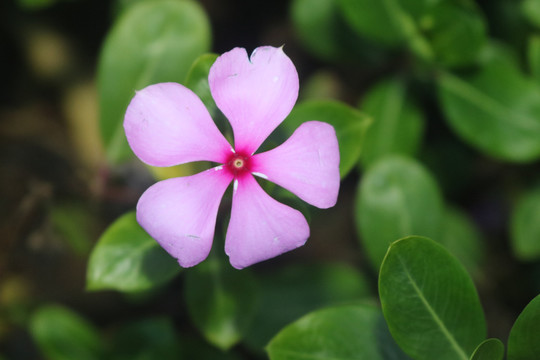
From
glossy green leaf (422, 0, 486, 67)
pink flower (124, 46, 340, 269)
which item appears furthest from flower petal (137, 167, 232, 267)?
glossy green leaf (422, 0, 486, 67)

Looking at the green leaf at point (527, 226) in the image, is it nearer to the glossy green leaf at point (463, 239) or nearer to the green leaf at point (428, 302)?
the glossy green leaf at point (463, 239)

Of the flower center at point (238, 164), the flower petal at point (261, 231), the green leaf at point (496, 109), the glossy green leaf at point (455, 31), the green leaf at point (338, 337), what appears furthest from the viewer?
the green leaf at point (496, 109)

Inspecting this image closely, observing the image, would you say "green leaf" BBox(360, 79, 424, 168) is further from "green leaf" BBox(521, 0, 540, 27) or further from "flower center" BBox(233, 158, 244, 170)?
"flower center" BBox(233, 158, 244, 170)

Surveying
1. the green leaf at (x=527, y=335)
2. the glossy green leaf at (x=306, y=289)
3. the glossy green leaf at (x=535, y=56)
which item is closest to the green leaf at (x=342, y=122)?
the green leaf at (x=527, y=335)

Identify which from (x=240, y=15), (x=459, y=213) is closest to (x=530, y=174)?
(x=459, y=213)

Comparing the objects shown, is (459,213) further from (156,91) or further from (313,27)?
(156,91)

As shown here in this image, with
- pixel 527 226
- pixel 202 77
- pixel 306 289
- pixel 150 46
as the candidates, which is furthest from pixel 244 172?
pixel 527 226

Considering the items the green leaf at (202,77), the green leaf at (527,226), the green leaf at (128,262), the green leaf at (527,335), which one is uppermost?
the green leaf at (202,77)
